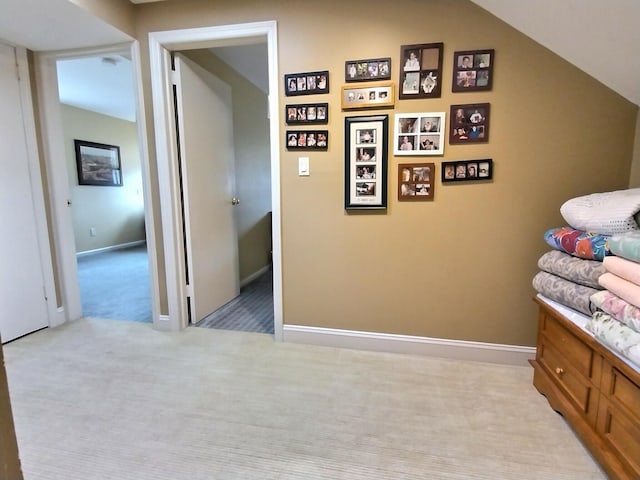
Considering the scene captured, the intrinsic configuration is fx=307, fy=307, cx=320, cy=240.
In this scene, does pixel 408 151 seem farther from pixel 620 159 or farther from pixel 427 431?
pixel 427 431

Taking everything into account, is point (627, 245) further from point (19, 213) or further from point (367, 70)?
point (19, 213)

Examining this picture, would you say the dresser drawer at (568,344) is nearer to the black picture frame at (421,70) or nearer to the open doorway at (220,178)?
the black picture frame at (421,70)

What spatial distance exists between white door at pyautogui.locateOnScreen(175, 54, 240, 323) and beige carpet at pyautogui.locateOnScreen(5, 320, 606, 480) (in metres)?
0.63

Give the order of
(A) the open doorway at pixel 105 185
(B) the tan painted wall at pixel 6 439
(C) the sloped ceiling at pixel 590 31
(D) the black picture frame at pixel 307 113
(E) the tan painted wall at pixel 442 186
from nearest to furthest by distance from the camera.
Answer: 1. (B) the tan painted wall at pixel 6 439
2. (C) the sloped ceiling at pixel 590 31
3. (E) the tan painted wall at pixel 442 186
4. (D) the black picture frame at pixel 307 113
5. (A) the open doorway at pixel 105 185

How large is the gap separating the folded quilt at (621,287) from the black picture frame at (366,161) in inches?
42.5

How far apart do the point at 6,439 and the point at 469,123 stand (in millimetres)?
2150

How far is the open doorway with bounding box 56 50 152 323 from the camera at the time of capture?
3.15 meters

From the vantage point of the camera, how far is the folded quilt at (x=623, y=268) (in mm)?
1022

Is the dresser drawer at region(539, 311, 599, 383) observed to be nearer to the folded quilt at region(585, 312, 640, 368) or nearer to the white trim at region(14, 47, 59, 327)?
the folded quilt at region(585, 312, 640, 368)

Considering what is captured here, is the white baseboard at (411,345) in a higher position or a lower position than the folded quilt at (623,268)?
lower

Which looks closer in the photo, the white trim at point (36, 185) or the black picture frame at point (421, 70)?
the black picture frame at point (421, 70)

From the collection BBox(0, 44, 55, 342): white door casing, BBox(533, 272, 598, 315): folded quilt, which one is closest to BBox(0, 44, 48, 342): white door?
BBox(0, 44, 55, 342): white door casing

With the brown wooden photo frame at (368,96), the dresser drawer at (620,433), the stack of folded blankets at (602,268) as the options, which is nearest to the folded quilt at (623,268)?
the stack of folded blankets at (602,268)

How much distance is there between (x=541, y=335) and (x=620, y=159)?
1052mm
